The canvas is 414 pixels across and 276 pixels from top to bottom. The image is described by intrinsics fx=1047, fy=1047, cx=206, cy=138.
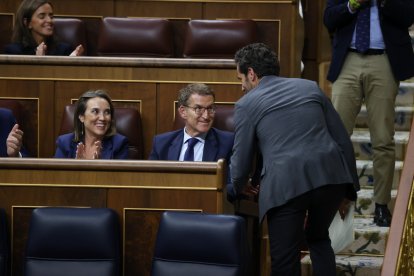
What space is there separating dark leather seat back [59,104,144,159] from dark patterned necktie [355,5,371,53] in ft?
2.28

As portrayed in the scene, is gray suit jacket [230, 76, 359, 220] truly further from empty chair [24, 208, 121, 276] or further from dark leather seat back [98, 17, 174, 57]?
dark leather seat back [98, 17, 174, 57]

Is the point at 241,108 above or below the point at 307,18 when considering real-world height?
below

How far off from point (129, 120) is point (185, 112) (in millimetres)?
237

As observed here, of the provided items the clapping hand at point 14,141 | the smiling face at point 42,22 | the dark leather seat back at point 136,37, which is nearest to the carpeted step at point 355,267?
the clapping hand at point 14,141

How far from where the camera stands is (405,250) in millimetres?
2648

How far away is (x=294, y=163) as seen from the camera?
2410 millimetres

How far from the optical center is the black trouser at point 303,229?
2.41 m

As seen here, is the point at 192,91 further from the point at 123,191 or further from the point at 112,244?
the point at 112,244

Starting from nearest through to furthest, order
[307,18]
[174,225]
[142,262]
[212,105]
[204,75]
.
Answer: [174,225]
[142,262]
[212,105]
[204,75]
[307,18]

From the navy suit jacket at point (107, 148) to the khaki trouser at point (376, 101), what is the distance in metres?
0.65

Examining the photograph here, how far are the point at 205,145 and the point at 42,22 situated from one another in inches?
38.0

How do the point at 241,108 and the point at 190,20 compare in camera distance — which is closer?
the point at 241,108

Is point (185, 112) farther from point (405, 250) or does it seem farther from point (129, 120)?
point (405, 250)

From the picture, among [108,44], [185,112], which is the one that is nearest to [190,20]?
[108,44]
